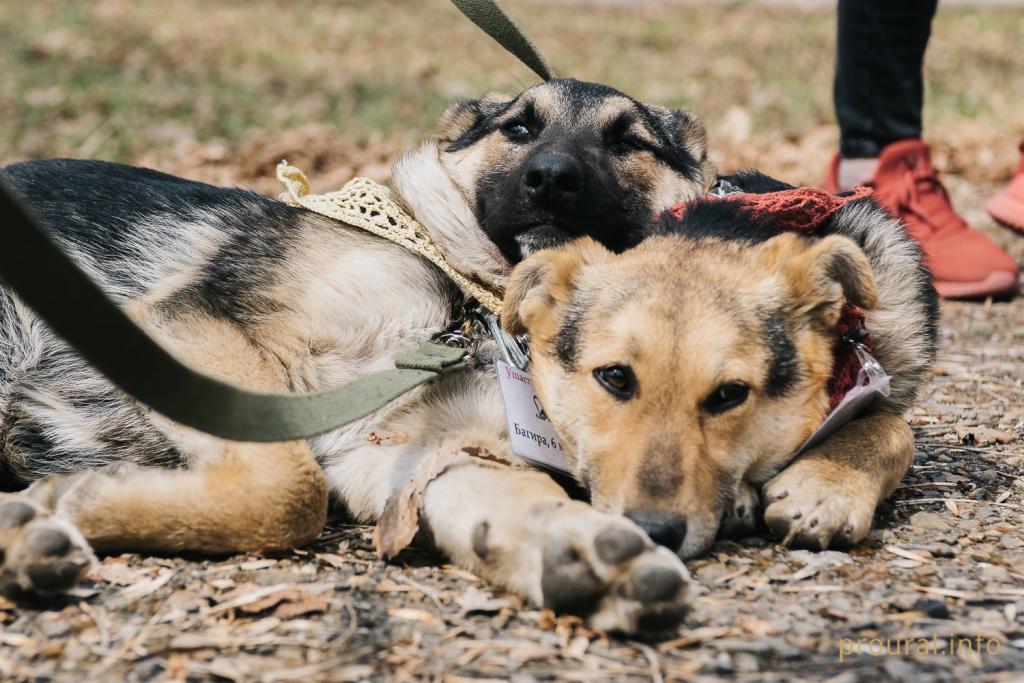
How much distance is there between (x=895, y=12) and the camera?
5965mm

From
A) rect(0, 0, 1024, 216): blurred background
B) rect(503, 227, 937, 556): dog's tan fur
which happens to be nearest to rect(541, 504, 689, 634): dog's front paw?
rect(503, 227, 937, 556): dog's tan fur

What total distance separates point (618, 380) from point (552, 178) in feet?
3.70

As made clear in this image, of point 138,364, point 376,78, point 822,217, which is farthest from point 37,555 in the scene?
point 376,78

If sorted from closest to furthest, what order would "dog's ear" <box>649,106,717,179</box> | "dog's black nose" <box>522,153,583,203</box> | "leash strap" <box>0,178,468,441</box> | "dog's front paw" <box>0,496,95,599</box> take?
"leash strap" <box>0,178,468,441</box>
"dog's front paw" <box>0,496,95,599</box>
"dog's black nose" <box>522,153,583,203</box>
"dog's ear" <box>649,106,717,179</box>

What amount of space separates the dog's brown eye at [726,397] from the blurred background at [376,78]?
21.3 feet

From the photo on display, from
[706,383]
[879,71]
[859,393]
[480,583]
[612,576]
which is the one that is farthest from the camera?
[879,71]

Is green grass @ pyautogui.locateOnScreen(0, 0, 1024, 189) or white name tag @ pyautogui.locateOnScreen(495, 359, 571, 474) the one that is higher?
green grass @ pyautogui.locateOnScreen(0, 0, 1024, 189)

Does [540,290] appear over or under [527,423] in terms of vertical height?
over

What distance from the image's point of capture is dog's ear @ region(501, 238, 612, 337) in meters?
3.22

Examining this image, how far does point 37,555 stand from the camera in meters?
2.39

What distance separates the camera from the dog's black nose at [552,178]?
12.3ft

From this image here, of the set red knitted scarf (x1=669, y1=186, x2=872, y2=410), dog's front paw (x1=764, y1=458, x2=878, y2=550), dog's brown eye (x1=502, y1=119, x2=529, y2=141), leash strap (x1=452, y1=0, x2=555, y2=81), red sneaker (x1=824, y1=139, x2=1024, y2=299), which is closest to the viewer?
dog's front paw (x1=764, y1=458, x2=878, y2=550)

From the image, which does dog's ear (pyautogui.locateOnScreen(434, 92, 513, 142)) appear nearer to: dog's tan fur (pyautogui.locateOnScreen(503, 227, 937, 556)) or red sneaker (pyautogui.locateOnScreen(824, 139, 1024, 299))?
dog's tan fur (pyautogui.locateOnScreen(503, 227, 937, 556))

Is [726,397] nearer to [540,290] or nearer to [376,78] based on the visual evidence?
[540,290]
